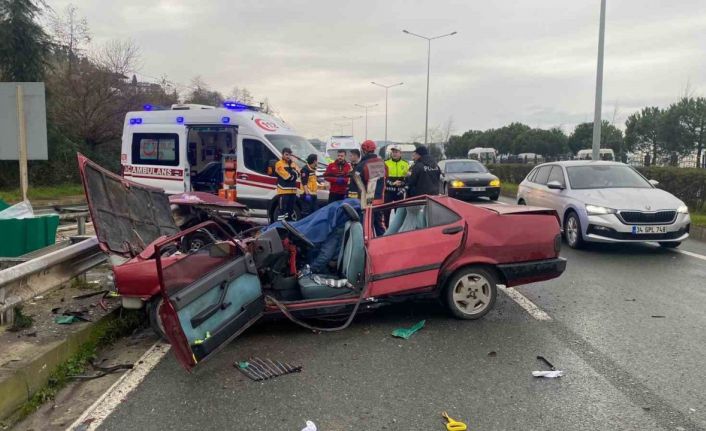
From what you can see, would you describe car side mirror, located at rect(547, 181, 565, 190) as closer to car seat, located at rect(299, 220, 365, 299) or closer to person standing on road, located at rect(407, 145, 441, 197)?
person standing on road, located at rect(407, 145, 441, 197)

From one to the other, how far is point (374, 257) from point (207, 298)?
1.73 meters

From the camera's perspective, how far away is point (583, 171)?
10.2m

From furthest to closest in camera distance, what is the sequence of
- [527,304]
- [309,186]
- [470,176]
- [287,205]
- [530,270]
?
[470,176], [309,186], [287,205], [527,304], [530,270]

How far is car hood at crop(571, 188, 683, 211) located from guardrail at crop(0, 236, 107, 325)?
734cm

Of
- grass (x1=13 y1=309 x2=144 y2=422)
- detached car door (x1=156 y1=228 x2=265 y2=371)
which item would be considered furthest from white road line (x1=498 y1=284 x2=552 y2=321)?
grass (x1=13 y1=309 x2=144 y2=422)

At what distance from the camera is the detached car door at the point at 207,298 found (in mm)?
3752

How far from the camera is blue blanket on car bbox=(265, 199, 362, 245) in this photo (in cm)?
554

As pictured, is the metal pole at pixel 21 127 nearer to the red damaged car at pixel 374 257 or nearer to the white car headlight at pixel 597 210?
the red damaged car at pixel 374 257

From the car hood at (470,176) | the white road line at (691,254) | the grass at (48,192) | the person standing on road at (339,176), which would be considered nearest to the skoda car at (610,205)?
the white road line at (691,254)

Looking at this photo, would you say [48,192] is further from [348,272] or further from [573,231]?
[348,272]

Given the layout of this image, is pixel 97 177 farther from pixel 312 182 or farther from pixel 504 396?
pixel 312 182

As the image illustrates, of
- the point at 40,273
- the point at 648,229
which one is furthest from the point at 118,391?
the point at 648,229

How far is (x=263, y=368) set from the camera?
4.33 meters

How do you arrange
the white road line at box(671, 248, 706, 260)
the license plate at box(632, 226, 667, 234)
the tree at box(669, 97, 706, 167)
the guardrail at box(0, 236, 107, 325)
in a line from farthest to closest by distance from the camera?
1. the tree at box(669, 97, 706, 167)
2. the white road line at box(671, 248, 706, 260)
3. the license plate at box(632, 226, 667, 234)
4. the guardrail at box(0, 236, 107, 325)
